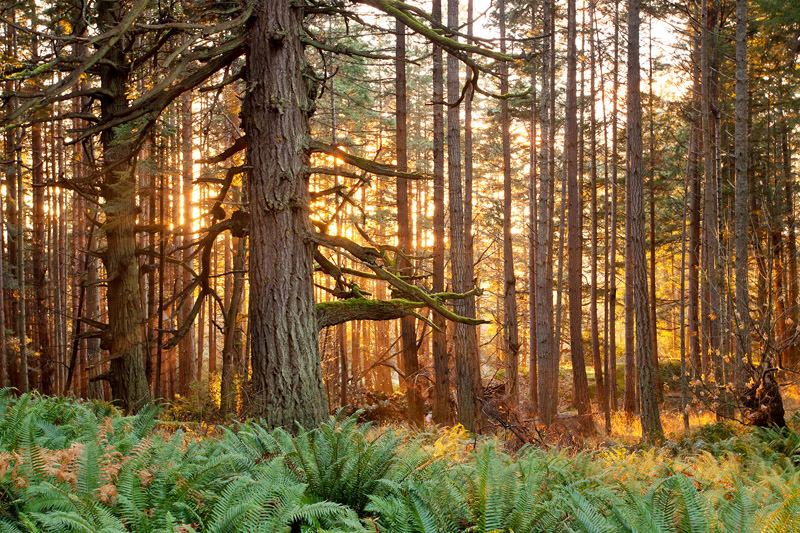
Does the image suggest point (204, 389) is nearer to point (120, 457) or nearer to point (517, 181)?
point (120, 457)

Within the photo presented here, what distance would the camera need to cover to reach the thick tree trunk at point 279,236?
222 inches

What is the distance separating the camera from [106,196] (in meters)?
7.77

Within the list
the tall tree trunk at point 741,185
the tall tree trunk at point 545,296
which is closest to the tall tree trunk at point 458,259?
the tall tree trunk at point 545,296

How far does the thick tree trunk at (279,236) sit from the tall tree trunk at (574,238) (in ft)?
32.7

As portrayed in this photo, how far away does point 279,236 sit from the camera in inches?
225

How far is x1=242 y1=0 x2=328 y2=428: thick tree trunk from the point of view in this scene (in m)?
5.63

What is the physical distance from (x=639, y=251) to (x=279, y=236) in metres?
7.89

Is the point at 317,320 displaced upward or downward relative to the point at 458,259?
downward

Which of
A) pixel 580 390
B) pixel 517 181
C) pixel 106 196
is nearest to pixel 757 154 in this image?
pixel 517 181

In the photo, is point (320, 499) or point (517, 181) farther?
point (517, 181)

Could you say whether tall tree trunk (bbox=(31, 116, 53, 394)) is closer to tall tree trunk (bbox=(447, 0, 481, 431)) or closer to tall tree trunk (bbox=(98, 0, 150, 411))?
tall tree trunk (bbox=(98, 0, 150, 411))

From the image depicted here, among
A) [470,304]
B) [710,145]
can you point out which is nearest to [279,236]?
[470,304]

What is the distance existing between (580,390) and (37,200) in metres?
15.9

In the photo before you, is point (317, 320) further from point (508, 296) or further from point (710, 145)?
point (710, 145)
